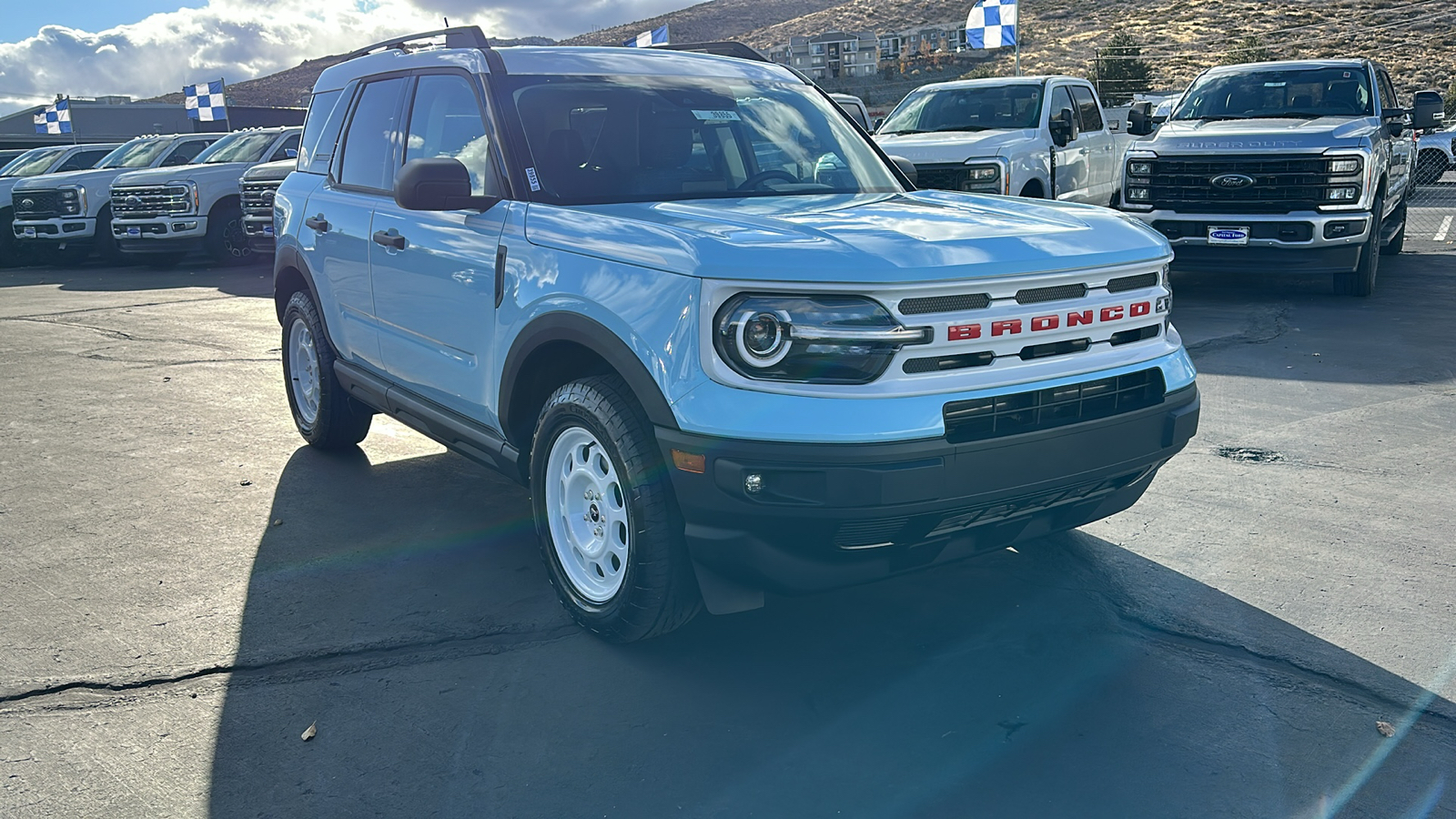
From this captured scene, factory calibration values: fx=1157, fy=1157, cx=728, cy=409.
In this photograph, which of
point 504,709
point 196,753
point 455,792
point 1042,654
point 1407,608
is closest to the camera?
point 455,792

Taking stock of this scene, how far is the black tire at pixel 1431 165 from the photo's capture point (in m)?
21.8

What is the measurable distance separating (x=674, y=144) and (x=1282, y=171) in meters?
7.29

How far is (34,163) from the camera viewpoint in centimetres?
2098

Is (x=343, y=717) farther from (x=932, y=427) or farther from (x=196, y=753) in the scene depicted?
(x=932, y=427)

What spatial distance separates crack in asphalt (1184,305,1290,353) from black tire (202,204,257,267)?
13.6 metres

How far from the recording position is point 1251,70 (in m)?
11.3

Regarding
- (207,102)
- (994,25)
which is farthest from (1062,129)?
(207,102)

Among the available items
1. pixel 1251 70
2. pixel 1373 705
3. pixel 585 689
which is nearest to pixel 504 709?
pixel 585 689

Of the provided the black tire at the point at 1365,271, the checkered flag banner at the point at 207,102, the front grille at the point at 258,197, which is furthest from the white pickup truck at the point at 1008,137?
the checkered flag banner at the point at 207,102

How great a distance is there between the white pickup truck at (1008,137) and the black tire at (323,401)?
5.91 metres

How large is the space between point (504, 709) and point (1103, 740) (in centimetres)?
165

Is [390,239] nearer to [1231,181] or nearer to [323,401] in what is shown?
[323,401]

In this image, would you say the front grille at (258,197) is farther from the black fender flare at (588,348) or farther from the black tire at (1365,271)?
the black fender flare at (588,348)

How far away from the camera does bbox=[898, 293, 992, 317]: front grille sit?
3055 mm
